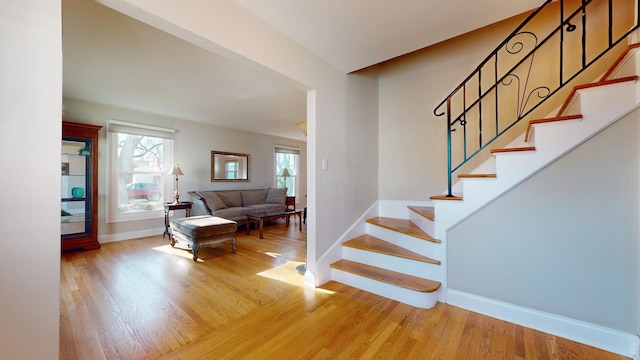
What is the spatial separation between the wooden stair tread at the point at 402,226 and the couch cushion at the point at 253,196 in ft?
11.7

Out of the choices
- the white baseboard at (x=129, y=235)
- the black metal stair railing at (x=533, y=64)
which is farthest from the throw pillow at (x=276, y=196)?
the black metal stair railing at (x=533, y=64)

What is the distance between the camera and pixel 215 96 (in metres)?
3.65

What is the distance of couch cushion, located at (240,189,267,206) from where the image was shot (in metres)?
5.72

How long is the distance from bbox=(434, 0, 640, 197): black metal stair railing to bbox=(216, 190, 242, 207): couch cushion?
4.41m

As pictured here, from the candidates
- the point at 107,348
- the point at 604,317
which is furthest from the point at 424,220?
the point at 107,348

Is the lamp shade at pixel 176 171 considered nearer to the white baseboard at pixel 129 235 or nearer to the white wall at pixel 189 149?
the white wall at pixel 189 149

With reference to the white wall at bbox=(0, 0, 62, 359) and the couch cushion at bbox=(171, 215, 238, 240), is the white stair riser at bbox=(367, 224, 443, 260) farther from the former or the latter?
the white wall at bbox=(0, 0, 62, 359)

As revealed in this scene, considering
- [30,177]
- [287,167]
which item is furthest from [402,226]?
[287,167]

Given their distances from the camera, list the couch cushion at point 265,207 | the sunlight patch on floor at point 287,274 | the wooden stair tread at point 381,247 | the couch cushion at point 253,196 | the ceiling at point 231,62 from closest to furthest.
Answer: the ceiling at point 231,62 → the wooden stair tread at point 381,247 → the sunlight patch on floor at point 287,274 → the couch cushion at point 265,207 → the couch cushion at point 253,196

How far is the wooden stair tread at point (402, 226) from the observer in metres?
2.27

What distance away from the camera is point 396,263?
231 cm

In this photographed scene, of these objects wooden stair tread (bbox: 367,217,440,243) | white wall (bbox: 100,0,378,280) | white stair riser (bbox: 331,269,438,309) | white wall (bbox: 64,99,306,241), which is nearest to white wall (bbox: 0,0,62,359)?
white wall (bbox: 100,0,378,280)

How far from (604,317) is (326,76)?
2.76 metres

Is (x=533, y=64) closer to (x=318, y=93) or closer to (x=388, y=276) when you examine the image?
(x=318, y=93)
